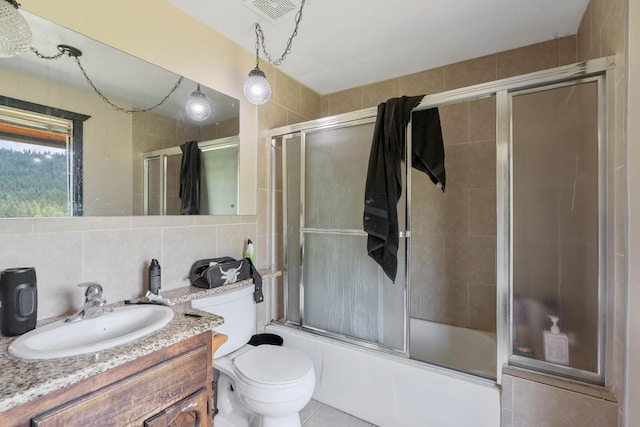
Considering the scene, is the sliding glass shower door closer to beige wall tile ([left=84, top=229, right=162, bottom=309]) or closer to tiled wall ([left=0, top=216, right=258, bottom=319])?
tiled wall ([left=0, top=216, right=258, bottom=319])

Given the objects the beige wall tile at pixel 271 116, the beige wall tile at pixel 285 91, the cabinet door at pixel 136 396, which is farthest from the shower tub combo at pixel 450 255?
the cabinet door at pixel 136 396

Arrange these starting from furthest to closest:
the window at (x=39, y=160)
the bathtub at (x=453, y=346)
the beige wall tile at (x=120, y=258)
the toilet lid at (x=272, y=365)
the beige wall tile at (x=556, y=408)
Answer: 1. the bathtub at (x=453, y=346)
2. the toilet lid at (x=272, y=365)
3. the beige wall tile at (x=120, y=258)
4. the beige wall tile at (x=556, y=408)
5. the window at (x=39, y=160)

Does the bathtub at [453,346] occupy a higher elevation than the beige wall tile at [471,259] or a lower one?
lower

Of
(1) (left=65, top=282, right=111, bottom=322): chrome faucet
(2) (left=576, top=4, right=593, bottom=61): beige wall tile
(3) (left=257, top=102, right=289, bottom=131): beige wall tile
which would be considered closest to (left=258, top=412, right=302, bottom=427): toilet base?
(1) (left=65, top=282, right=111, bottom=322): chrome faucet

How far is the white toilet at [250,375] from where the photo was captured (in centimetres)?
139

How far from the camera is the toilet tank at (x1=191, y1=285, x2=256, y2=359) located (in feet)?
5.22

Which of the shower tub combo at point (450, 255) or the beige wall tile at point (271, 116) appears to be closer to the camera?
the shower tub combo at point (450, 255)

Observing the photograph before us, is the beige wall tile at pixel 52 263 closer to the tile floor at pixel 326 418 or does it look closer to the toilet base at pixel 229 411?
the toilet base at pixel 229 411

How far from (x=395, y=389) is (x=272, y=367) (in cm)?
72

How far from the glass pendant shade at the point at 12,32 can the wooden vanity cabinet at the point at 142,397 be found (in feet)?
3.99

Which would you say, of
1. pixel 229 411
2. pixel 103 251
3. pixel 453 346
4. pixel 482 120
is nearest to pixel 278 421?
pixel 229 411

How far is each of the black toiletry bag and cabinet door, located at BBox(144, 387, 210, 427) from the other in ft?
2.02

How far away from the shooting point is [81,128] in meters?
1.28

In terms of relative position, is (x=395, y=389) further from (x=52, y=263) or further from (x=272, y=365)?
(x=52, y=263)
